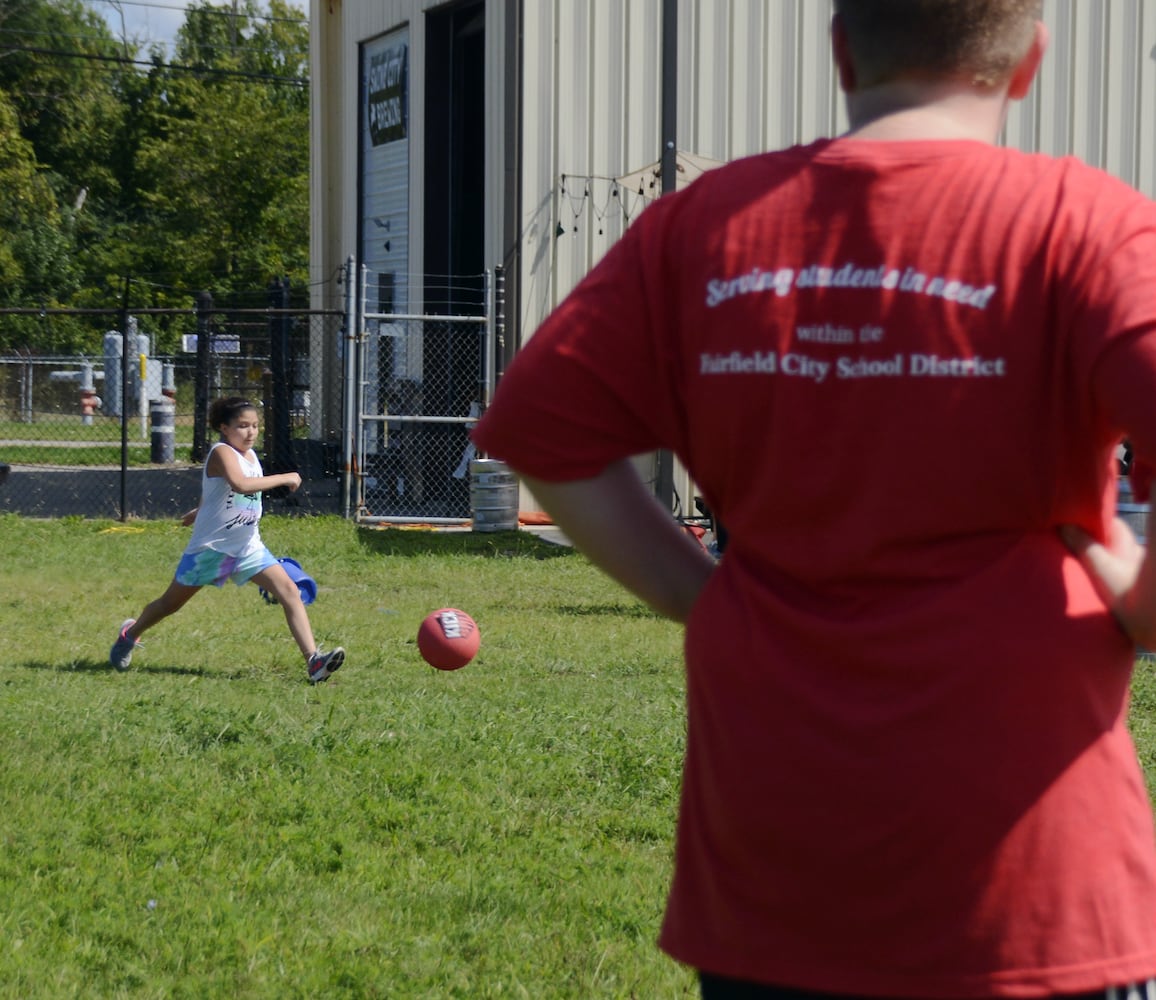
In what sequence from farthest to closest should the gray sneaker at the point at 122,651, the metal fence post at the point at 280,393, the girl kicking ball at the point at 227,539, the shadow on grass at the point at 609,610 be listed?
the metal fence post at the point at 280,393, the shadow on grass at the point at 609,610, the gray sneaker at the point at 122,651, the girl kicking ball at the point at 227,539

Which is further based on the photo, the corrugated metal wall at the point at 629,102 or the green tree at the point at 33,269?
the green tree at the point at 33,269

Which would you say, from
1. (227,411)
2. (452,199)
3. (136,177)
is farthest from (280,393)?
(136,177)

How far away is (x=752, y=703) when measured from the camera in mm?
1763

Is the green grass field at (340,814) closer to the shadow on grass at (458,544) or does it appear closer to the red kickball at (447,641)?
the red kickball at (447,641)

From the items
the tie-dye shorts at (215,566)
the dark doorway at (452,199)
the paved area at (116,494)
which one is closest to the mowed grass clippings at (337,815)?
the tie-dye shorts at (215,566)

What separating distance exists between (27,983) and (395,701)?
3639 millimetres

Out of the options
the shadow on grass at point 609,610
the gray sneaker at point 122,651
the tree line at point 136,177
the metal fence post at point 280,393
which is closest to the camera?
the gray sneaker at point 122,651

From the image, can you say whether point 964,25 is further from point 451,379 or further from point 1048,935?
point 451,379

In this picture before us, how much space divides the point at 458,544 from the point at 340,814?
10634mm

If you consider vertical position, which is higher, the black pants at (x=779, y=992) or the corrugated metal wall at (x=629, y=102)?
the corrugated metal wall at (x=629, y=102)

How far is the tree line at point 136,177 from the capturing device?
1827 inches

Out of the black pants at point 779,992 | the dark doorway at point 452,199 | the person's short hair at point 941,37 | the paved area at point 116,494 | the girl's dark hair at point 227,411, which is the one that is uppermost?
the dark doorway at point 452,199

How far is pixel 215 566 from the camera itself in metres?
8.95

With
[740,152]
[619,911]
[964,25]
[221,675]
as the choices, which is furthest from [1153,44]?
[964,25]
